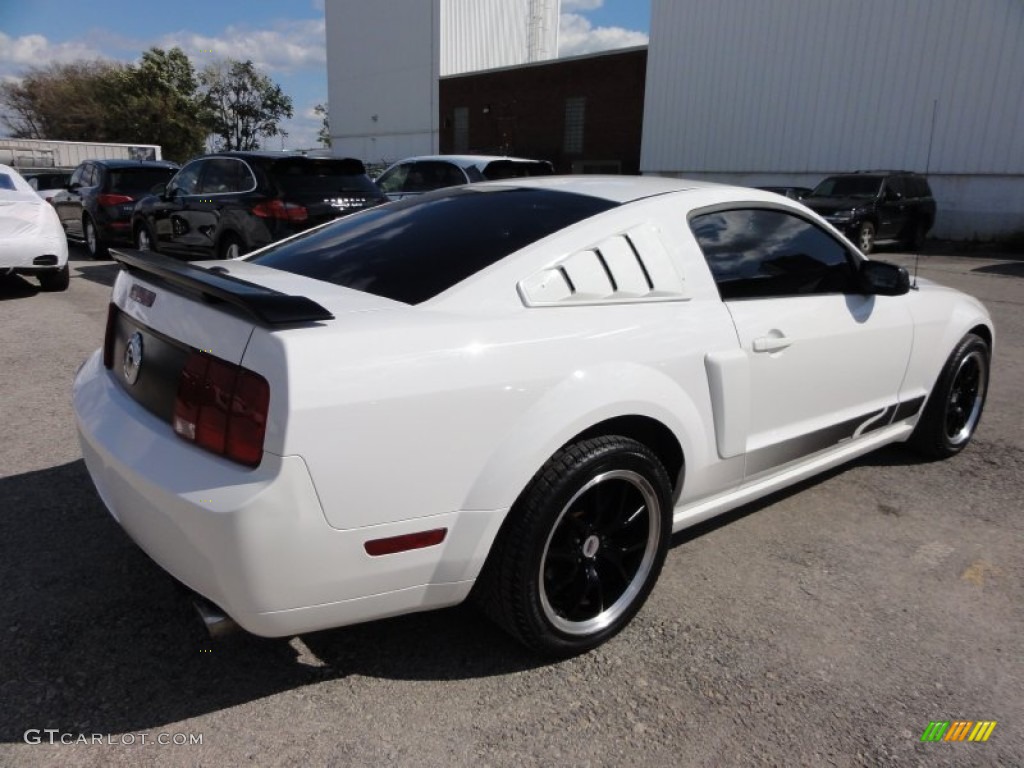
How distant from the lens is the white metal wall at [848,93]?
19.1m

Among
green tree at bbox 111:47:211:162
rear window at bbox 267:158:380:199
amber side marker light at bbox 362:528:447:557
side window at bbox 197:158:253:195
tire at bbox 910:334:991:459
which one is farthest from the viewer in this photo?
green tree at bbox 111:47:211:162

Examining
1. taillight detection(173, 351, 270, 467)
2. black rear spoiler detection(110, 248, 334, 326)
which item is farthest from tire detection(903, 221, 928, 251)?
taillight detection(173, 351, 270, 467)

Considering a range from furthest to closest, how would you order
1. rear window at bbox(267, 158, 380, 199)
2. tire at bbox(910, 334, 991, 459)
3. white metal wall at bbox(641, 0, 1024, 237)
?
1. white metal wall at bbox(641, 0, 1024, 237)
2. rear window at bbox(267, 158, 380, 199)
3. tire at bbox(910, 334, 991, 459)

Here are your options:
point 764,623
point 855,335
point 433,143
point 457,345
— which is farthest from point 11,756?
point 433,143

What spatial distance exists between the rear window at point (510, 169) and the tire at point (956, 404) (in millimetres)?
7614

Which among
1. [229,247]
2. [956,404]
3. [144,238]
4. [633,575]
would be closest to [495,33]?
[144,238]

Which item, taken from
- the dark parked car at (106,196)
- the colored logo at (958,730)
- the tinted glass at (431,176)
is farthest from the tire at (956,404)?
the dark parked car at (106,196)

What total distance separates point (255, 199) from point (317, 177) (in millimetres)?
745

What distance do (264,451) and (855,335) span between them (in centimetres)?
261

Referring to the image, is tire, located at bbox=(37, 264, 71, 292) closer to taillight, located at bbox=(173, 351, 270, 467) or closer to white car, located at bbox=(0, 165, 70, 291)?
white car, located at bbox=(0, 165, 70, 291)

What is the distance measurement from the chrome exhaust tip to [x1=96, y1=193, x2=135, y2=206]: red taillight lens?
11.2m

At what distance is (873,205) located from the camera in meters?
15.4

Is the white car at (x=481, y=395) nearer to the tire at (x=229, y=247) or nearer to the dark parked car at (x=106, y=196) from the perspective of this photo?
the tire at (x=229, y=247)

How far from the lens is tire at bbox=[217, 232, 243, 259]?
814cm
